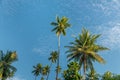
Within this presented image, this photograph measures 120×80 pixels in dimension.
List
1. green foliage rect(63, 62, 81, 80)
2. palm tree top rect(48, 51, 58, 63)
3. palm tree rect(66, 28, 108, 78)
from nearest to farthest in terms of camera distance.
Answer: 1. palm tree rect(66, 28, 108, 78)
2. green foliage rect(63, 62, 81, 80)
3. palm tree top rect(48, 51, 58, 63)

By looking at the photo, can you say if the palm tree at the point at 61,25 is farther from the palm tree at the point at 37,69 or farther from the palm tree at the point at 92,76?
the palm tree at the point at 37,69

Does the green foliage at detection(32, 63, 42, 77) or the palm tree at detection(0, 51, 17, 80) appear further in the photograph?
the green foliage at detection(32, 63, 42, 77)

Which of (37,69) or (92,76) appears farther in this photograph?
(37,69)

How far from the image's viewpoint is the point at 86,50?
77.9 metres

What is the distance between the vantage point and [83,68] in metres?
78.5

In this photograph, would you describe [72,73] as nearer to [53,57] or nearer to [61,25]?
[61,25]

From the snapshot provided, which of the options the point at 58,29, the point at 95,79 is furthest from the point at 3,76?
the point at 95,79

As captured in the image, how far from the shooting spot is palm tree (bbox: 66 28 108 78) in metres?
77.9

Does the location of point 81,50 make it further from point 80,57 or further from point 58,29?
point 58,29

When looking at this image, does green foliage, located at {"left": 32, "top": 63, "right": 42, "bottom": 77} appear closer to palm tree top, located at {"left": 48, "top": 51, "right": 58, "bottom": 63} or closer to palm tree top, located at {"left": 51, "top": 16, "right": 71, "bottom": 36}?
palm tree top, located at {"left": 48, "top": 51, "right": 58, "bottom": 63}

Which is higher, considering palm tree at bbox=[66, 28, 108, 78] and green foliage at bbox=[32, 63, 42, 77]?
green foliage at bbox=[32, 63, 42, 77]

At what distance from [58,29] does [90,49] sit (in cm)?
2697

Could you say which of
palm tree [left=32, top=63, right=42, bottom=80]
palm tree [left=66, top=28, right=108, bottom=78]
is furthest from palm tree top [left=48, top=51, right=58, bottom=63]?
palm tree [left=66, top=28, right=108, bottom=78]

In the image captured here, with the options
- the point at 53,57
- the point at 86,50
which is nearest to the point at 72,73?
the point at 86,50
